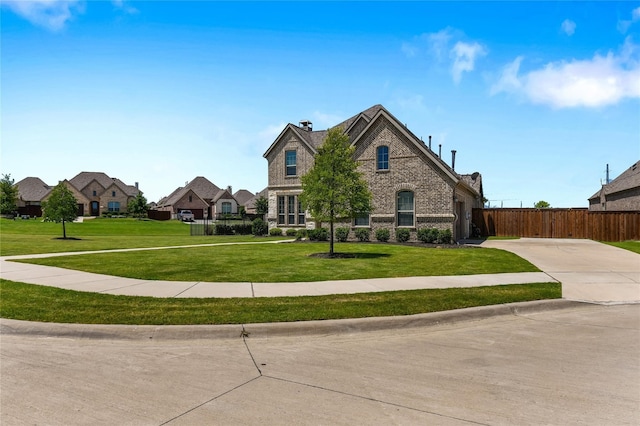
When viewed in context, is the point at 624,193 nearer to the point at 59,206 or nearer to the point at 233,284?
the point at 233,284

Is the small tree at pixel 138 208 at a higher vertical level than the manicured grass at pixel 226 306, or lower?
higher

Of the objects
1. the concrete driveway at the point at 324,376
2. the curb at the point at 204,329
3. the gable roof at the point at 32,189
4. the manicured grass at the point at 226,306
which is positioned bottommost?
the concrete driveway at the point at 324,376

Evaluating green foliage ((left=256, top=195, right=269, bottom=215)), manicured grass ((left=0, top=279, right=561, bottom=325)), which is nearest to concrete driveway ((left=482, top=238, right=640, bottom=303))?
manicured grass ((left=0, top=279, right=561, bottom=325))

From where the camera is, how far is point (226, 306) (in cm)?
747

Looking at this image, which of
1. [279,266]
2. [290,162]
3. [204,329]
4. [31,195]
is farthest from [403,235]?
[31,195]

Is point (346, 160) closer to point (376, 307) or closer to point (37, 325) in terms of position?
point (376, 307)

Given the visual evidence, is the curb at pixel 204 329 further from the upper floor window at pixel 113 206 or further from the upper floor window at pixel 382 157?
the upper floor window at pixel 113 206

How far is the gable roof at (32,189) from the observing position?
77625mm

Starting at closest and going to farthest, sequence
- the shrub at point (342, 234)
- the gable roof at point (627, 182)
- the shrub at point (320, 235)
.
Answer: the shrub at point (342, 234) → the shrub at point (320, 235) → the gable roof at point (627, 182)

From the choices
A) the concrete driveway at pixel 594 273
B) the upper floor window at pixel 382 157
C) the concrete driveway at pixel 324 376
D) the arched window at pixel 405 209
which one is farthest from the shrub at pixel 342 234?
the concrete driveway at pixel 324 376

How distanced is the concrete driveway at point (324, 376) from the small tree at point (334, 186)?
10.7 m

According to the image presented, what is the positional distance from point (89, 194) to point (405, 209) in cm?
6821

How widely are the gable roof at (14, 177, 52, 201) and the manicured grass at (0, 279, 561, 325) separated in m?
81.5

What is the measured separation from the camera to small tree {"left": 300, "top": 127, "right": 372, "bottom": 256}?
17234 millimetres
